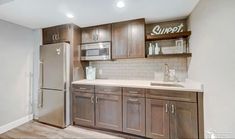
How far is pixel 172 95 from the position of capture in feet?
6.32

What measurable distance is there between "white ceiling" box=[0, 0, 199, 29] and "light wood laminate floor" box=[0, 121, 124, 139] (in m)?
2.13

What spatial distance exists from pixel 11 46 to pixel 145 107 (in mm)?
2868

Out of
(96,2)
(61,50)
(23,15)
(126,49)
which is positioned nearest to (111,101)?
(126,49)

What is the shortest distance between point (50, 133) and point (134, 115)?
159 cm

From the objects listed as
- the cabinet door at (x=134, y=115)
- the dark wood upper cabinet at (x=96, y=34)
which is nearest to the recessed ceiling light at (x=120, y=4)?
the dark wood upper cabinet at (x=96, y=34)

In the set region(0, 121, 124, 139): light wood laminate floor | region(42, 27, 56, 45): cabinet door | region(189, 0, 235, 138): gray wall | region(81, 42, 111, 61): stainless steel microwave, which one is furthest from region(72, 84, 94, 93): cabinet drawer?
region(189, 0, 235, 138): gray wall

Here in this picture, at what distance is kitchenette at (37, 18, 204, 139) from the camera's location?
2.05 metres

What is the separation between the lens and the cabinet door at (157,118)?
77.7 inches

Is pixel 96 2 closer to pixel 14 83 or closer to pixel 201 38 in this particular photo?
pixel 201 38

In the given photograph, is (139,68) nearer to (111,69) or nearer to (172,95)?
(111,69)

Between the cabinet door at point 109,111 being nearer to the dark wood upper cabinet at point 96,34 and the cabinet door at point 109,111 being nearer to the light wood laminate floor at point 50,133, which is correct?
the light wood laminate floor at point 50,133

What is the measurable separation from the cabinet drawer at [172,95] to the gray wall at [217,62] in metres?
0.17

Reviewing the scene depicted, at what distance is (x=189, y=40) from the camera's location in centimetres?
235

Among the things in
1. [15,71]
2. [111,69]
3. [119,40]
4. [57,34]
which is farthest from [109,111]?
[15,71]
